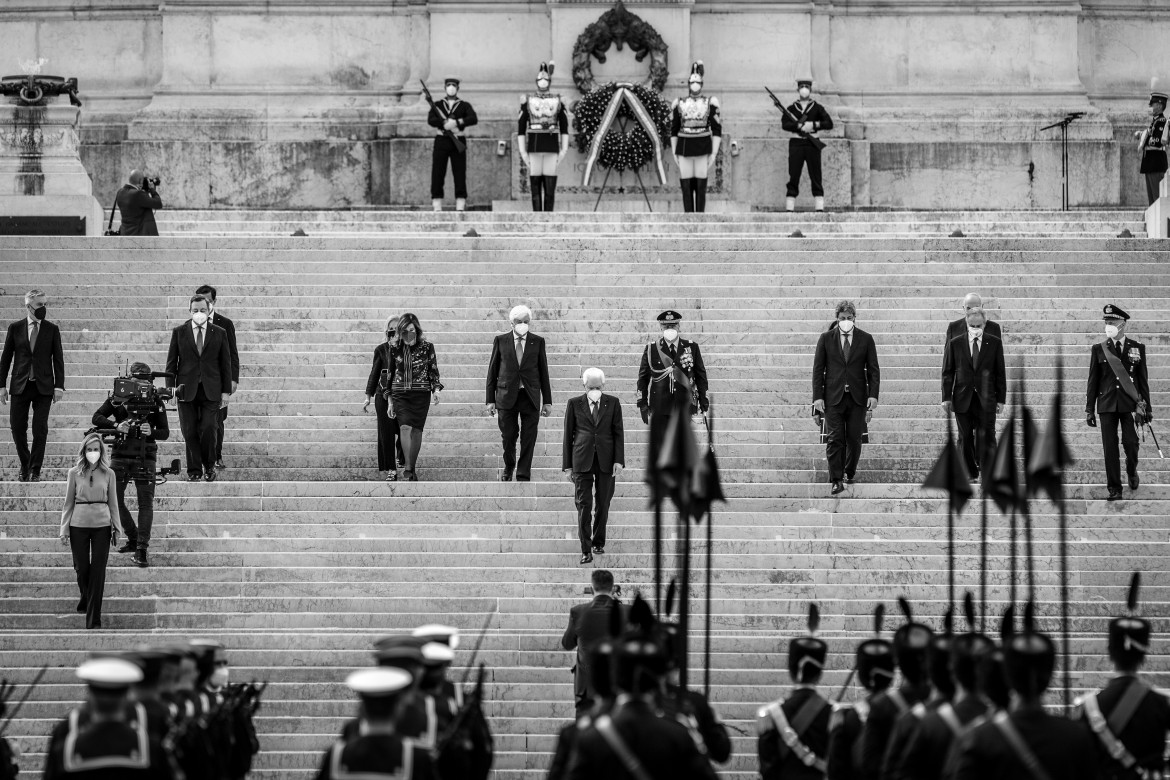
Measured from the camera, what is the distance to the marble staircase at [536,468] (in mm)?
15102

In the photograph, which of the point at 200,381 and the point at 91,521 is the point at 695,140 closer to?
the point at 200,381

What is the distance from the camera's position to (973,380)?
18.2m

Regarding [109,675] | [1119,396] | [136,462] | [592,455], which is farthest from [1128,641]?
[136,462]

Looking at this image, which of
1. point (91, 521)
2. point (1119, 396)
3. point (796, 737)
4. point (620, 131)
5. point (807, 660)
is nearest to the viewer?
point (796, 737)

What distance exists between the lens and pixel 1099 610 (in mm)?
15742

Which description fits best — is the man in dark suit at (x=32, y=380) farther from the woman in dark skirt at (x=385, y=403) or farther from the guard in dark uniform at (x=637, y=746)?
the guard in dark uniform at (x=637, y=746)

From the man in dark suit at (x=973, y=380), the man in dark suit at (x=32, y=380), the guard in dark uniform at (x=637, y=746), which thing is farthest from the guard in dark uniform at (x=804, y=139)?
the guard in dark uniform at (x=637, y=746)

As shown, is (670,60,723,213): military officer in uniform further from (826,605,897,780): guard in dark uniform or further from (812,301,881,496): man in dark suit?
(826,605,897,780): guard in dark uniform

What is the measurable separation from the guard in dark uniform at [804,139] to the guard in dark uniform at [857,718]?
1735cm

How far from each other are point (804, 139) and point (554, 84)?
431 centimetres

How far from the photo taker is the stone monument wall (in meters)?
29.5

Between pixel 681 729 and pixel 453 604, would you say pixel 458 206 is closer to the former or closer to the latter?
pixel 453 604

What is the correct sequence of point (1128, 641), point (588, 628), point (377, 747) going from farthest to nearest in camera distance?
point (588, 628) → point (1128, 641) → point (377, 747)

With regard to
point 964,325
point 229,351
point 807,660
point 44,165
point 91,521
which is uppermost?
point 44,165
